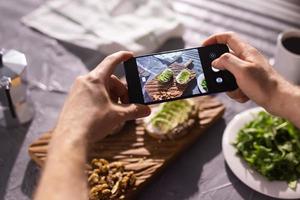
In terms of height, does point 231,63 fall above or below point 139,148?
above

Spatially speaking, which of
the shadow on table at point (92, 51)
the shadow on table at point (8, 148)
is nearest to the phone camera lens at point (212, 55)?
the shadow on table at point (92, 51)

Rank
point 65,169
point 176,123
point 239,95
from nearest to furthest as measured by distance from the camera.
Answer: point 65,169 < point 239,95 < point 176,123

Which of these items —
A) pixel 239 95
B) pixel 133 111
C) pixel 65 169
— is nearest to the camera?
pixel 65 169

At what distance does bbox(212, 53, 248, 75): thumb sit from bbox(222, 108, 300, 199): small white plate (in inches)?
8.7

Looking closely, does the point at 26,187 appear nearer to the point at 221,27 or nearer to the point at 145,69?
the point at 145,69

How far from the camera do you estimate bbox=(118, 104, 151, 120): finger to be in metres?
0.82

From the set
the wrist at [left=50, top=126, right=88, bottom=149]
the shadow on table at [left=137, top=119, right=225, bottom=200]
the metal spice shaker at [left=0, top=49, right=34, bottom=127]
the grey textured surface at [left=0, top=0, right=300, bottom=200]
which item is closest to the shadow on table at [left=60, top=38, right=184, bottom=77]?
the grey textured surface at [left=0, top=0, right=300, bottom=200]

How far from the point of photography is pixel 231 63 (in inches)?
33.2

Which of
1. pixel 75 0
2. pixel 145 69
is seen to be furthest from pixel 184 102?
pixel 75 0

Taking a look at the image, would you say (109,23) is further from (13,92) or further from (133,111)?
(133,111)

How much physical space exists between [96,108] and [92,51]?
515 millimetres

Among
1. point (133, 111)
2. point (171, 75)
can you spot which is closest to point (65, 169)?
point (133, 111)

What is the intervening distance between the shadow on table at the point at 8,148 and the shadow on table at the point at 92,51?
9.7 inches

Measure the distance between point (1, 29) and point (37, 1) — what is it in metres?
0.15
